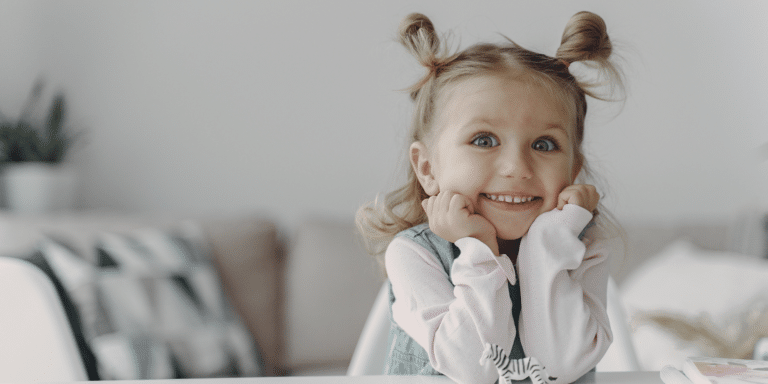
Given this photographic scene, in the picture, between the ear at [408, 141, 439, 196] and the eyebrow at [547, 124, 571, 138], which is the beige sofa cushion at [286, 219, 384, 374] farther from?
the eyebrow at [547, 124, 571, 138]

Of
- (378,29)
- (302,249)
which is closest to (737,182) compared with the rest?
(378,29)

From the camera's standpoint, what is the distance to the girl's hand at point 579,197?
2.11ft

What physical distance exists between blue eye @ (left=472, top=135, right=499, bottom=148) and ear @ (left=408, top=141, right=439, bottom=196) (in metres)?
0.09

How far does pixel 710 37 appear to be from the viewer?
2.11 m

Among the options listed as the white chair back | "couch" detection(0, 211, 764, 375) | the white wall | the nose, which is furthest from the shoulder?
the white wall

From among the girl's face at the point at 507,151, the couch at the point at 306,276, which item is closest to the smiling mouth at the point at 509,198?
the girl's face at the point at 507,151

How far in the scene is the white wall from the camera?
2113mm

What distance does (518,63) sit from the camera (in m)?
0.67

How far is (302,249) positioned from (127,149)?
0.81m

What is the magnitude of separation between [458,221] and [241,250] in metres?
1.43

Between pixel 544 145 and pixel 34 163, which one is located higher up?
pixel 544 145

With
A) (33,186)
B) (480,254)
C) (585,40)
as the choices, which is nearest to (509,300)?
(480,254)

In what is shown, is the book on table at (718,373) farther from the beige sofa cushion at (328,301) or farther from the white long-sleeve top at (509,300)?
the beige sofa cushion at (328,301)

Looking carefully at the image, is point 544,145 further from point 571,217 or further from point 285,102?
point 285,102
